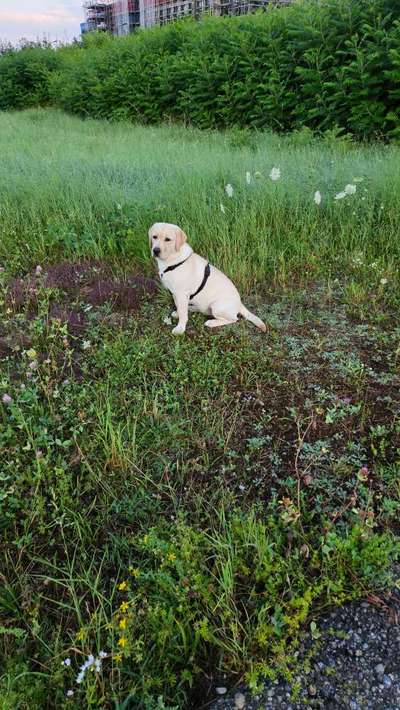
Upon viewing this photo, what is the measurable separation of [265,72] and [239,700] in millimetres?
10996

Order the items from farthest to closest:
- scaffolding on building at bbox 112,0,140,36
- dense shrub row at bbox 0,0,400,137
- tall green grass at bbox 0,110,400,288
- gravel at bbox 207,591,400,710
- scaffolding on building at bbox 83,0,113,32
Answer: scaffolding on building at bbox 83,0,113,32 < scaffolding on building at bbox 112,0,140,36 < dense shrub row at bbox 0,0,400,137 < tall green grass at bbox 0,110,400,288 < gravel at bbox 207,591,400,710

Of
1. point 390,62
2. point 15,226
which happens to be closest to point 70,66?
point 390,62

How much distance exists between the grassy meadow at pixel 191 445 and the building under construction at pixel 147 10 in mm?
16630

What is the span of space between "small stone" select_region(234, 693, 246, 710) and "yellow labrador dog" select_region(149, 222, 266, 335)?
2.24m

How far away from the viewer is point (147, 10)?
96.3 ft

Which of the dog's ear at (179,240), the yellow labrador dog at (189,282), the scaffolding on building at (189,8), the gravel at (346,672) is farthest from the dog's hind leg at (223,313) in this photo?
the scaffolding on building at (189,8)

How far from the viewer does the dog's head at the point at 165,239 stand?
3.28m

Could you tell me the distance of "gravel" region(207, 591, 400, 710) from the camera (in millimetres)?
1662

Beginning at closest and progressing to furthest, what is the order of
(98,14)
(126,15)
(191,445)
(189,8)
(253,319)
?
(191,445) < (253,319) < (189,8) < (126,15) < (98,14)

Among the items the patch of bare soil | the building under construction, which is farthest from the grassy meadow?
the building under construction

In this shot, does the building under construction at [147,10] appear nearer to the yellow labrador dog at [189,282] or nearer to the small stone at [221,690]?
the yellow labrador dog at [189,282]

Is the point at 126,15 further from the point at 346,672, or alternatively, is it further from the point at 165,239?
the point at 346,672

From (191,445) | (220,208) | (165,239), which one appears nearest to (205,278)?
(165,239)

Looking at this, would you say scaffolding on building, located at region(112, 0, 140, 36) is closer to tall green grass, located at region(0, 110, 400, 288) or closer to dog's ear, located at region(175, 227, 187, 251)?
tall green grass, located at region(0, 110, 400, 288)
